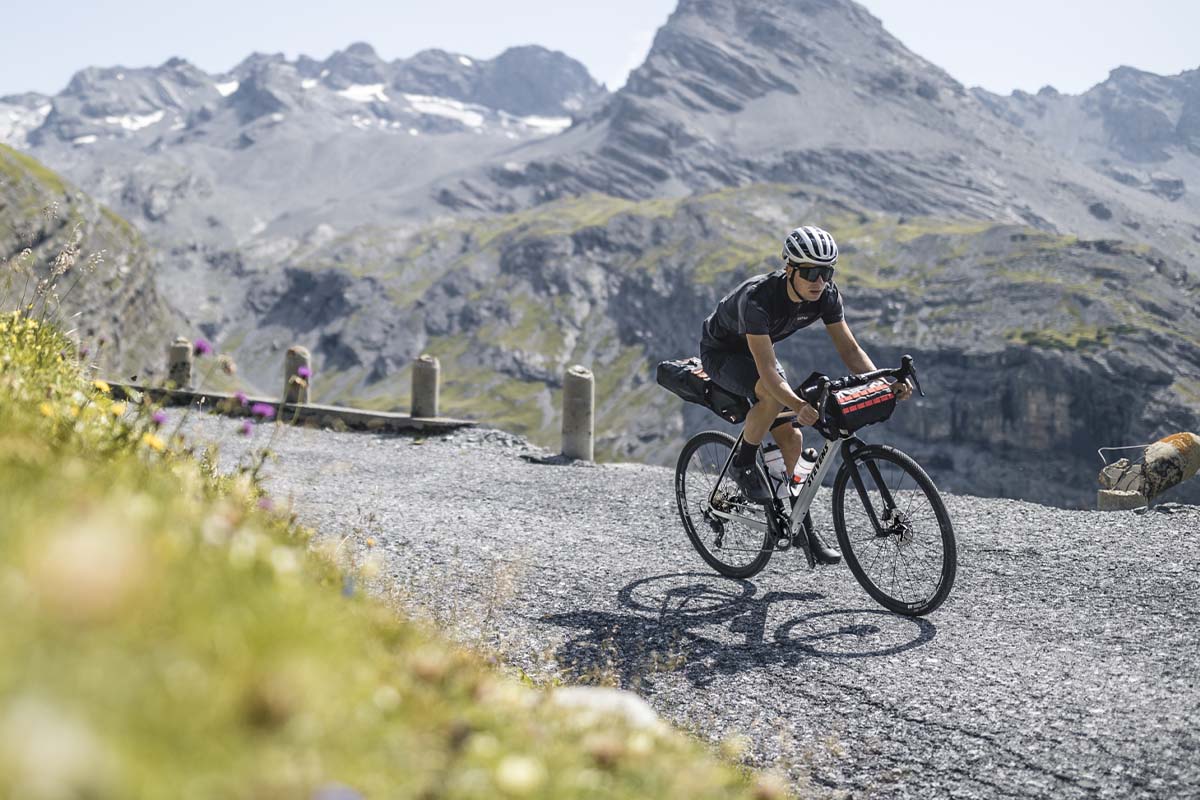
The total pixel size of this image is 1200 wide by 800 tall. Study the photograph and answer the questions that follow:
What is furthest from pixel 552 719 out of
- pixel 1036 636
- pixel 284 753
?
pixel 1036 636

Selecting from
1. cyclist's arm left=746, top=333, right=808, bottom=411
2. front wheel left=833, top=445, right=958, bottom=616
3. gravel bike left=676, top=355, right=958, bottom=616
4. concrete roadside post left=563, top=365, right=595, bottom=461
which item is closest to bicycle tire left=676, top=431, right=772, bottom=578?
gravel bike left=676, top=355, right=958, bottom=616

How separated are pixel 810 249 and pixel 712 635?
2.83 meters

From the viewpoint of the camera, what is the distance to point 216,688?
1.82 metres

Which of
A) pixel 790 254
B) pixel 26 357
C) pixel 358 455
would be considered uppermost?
pixel 790 254

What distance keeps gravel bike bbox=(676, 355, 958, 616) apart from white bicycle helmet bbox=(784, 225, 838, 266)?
0.85 meters

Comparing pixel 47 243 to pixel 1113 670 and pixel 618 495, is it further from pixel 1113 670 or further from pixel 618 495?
pixel 1113 670

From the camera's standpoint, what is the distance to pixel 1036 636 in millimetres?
6711

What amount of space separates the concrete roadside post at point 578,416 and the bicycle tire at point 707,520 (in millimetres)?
6602

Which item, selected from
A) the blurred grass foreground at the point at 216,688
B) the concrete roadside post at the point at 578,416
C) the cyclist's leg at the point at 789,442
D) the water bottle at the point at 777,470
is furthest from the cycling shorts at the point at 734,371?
the concrete roadside post at the point at 578,416

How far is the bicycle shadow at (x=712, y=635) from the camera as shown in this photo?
625 cm

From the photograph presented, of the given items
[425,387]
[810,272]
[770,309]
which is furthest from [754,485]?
[425,387]

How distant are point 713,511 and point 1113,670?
3.20 meters

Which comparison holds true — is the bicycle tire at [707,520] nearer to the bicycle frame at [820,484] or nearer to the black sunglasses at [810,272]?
the bicycle frame at [820,484]

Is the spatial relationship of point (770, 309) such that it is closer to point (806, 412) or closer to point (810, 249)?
point (810, 249)
